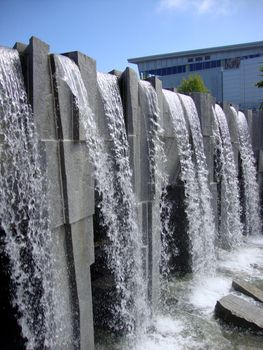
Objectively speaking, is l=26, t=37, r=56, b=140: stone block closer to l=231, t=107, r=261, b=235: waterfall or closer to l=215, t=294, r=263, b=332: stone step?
l=215, t=294, r=263, b=332: stone step

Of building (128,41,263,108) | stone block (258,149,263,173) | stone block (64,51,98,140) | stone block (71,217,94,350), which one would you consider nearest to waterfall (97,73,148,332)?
stone block (64,51,98,140)

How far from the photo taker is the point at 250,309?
538 cm

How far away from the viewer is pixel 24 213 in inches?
132

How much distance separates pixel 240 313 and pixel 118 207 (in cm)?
230

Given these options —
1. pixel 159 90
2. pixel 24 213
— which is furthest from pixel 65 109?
pixel 159 90

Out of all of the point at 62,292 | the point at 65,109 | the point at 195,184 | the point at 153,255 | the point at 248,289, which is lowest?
the point at 248,289

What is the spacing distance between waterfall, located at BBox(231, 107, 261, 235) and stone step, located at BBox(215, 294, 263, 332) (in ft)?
15.4

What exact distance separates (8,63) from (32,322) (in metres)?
2.34

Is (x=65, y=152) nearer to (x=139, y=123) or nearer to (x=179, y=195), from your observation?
(x=139, y=123)

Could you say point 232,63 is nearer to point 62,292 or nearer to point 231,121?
point 231,121

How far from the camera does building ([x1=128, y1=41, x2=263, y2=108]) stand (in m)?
51.4

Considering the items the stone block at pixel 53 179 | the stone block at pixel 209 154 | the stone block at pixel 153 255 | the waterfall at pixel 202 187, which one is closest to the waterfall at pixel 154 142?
the stone block at pixel 153 255

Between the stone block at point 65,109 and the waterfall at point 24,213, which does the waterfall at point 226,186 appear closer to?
the stone block at point 65,109

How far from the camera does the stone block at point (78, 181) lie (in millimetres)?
3637
